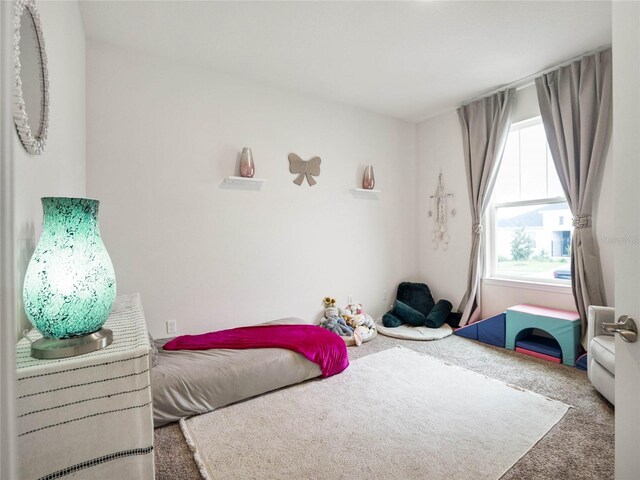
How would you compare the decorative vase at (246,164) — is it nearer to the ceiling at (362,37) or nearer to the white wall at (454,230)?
the ceiling at (362,37)

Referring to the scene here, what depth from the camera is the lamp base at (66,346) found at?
0.87m

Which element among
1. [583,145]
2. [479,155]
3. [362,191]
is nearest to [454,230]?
[479,155]

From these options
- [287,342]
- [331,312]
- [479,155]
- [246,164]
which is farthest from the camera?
[479,155]

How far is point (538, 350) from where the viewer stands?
301cm

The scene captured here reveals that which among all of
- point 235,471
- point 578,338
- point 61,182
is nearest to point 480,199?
point 578,338

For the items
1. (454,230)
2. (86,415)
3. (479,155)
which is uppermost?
(479,155)

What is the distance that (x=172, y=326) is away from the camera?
2904 mm

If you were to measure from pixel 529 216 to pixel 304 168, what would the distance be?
2.47 m

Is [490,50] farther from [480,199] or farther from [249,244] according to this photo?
[249,244]

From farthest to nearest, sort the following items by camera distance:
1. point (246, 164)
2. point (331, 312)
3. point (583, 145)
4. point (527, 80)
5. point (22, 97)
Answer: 1. point (331, 312)
2. point (527, 80)
3. point (246, 164)
4. point (583, 145)
5. point (22, 97)

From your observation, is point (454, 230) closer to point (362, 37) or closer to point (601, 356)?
point (601, 356)

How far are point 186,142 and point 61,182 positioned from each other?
1454 mm

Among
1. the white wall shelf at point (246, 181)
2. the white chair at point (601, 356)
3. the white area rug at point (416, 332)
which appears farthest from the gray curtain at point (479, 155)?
the white wall shelf at point (246, 181)

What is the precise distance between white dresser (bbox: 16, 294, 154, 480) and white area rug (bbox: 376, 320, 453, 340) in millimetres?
3033
